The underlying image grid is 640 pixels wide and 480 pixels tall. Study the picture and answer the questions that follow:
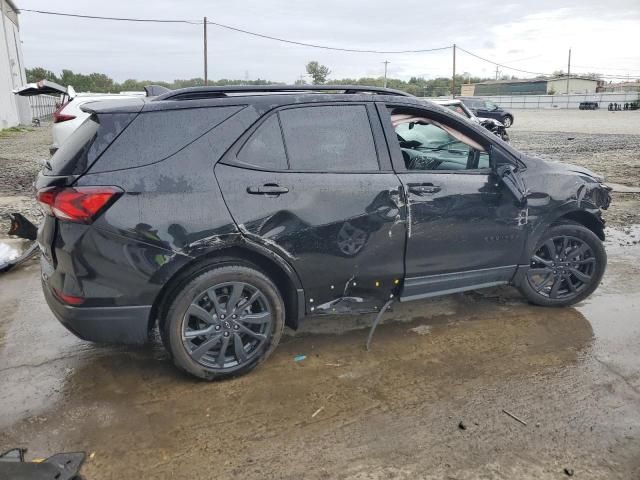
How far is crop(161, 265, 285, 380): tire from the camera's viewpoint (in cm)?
315

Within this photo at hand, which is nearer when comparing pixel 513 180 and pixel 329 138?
pixel 329 138

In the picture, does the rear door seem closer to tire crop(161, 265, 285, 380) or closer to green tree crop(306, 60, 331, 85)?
tire crop(161, 265, 285, 380)

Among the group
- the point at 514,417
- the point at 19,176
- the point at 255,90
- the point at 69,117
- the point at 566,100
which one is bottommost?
the point at 514,417

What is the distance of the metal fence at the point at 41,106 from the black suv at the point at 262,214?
33.7m

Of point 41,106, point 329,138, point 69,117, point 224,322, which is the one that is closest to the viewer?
point 224,322

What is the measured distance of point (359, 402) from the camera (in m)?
3.15

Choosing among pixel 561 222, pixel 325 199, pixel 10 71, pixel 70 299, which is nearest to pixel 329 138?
pixel 325 199

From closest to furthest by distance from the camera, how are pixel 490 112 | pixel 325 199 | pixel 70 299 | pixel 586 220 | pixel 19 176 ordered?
pixel 70 299
pixel 325 199
pixel 586 220
pixel 19 176
pixel 490 112

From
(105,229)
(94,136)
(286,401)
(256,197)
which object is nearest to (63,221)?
(105,229)

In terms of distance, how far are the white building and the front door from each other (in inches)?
1170

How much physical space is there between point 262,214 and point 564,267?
272cm

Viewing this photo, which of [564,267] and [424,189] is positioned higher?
[424,189]

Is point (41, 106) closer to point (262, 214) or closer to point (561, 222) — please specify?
point (262, 214)

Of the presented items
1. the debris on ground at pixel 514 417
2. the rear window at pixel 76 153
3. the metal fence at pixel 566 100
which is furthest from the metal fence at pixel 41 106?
the metal fence at pixel 566 100
